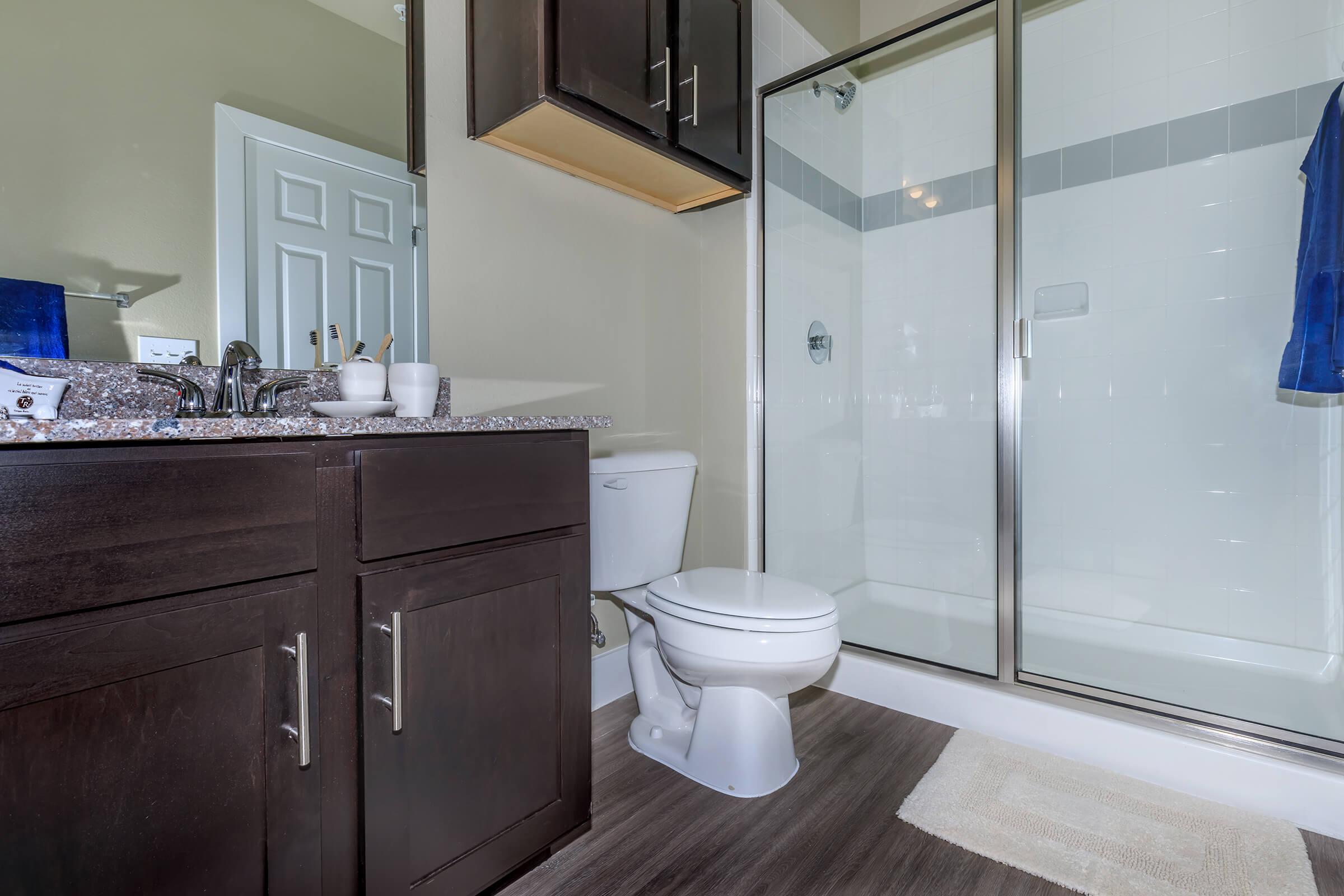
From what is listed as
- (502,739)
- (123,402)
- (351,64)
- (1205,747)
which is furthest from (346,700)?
(1205,747)

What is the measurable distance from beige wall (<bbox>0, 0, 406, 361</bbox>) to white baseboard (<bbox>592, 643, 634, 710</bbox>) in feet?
4.42

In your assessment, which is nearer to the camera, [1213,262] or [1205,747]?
[1205,747]

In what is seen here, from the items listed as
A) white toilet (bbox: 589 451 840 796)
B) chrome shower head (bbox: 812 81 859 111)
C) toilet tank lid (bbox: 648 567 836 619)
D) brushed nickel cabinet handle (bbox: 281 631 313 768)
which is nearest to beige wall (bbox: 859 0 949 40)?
chrome shower head (bbox: 812 81 859 111)

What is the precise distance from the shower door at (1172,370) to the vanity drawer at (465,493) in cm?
139

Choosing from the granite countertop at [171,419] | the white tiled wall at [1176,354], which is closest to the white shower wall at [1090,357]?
the white tiled wall at [1176,354]

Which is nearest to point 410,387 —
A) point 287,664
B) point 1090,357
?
point 287,664

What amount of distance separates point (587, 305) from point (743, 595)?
3.28 ft

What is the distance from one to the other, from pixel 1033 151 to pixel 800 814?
6.46ft

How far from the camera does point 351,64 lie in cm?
142

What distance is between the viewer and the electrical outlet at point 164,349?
1.14 m

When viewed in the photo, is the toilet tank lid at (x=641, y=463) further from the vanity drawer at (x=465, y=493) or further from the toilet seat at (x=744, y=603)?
the vanity drawer at (x=465, y=493)

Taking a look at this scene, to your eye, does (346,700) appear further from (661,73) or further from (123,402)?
(661,73)

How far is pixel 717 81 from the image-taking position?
1.92 metres

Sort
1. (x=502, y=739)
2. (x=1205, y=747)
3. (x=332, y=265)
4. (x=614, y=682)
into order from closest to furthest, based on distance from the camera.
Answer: (x=502, y=739), (x=332, y=265), (x=1205, y=747), (x=614, y=682)
